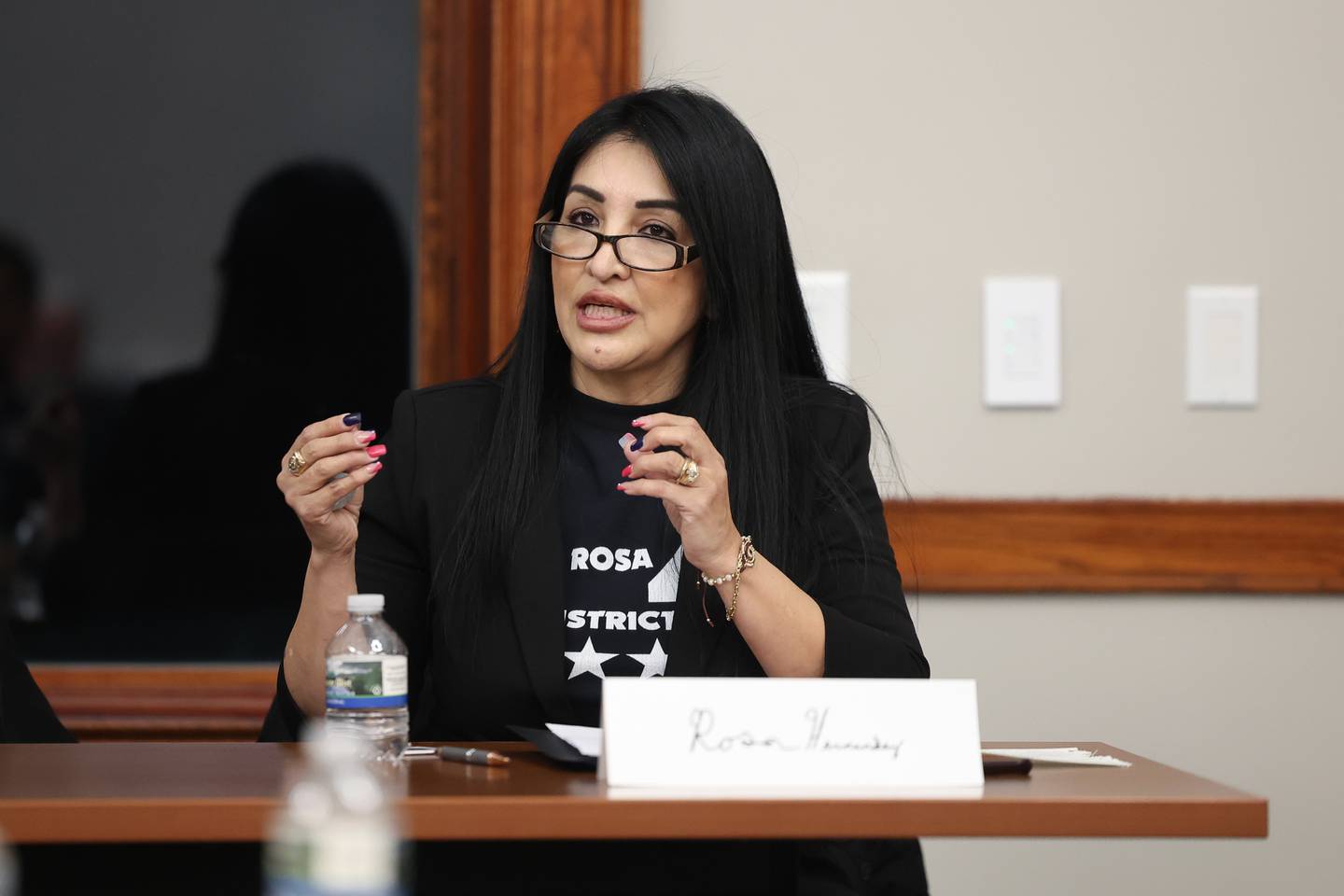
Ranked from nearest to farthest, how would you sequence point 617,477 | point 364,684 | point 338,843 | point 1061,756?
point 338,843 < point 364,684 < point 1061,756 < point 617,477

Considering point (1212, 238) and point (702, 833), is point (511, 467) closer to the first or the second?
point (702, 833)

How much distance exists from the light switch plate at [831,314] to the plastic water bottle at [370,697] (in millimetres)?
1128

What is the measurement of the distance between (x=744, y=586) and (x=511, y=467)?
1.38ft

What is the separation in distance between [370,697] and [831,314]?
1.24 meters

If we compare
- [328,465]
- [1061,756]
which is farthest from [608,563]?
[1061,756]

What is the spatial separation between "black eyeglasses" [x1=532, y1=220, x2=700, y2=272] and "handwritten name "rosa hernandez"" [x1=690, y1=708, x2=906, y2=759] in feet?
2.53

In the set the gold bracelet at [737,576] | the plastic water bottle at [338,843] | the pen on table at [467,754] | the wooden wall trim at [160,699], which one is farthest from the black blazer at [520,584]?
the plastic water bottle at [338,843]

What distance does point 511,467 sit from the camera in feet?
5.90

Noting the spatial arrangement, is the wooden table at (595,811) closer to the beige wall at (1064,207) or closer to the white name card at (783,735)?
the white name card at (783,735)

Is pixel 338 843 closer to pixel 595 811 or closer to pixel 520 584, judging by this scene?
pixel 595 811

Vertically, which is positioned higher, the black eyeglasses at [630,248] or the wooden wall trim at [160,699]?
the black eyeglasses at [630,248]

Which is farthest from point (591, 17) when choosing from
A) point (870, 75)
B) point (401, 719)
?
point (401, 719)

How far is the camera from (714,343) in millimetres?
1889

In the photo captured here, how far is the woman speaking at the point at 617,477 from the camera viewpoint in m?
1.67
